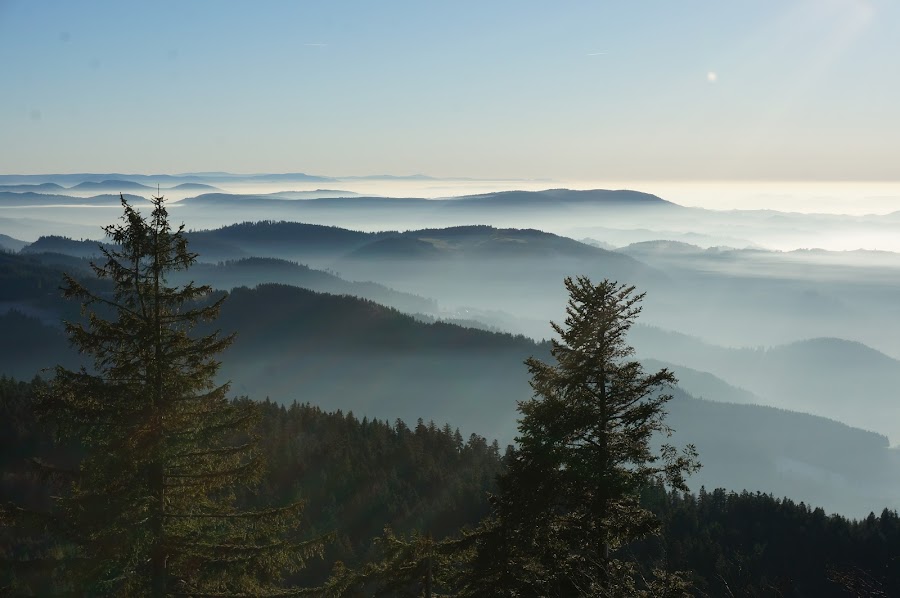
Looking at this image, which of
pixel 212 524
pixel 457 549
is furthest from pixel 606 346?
pixel 212 524

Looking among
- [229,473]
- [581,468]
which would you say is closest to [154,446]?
[229,473]

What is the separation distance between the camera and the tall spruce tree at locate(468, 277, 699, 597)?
56.5 ft

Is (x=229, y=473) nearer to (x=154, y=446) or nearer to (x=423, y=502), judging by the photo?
(x=154, y=446)

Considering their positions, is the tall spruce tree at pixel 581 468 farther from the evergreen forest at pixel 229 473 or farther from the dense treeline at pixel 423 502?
the dense treeline at pixel 423 502

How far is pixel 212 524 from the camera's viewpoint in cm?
1664

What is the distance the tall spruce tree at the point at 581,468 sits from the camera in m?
17.2

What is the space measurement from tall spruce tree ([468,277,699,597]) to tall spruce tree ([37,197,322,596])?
17.5ft

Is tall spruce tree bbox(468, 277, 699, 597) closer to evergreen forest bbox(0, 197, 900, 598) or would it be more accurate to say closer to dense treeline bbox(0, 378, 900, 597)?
evergreen forest bbox(0, 197, 900, 598)

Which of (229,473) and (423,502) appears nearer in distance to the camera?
(229,473)

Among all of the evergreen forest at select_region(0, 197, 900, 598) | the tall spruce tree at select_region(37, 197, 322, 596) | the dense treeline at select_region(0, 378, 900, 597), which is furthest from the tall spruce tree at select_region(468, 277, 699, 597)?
the dense treeline at select_region(0, 378, 900, 597)

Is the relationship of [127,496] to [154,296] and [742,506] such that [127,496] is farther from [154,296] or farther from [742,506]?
[742,506]

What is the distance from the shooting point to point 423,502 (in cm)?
10794

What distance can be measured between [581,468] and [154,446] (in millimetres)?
10455

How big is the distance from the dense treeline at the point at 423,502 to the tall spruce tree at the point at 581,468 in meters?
73.4
